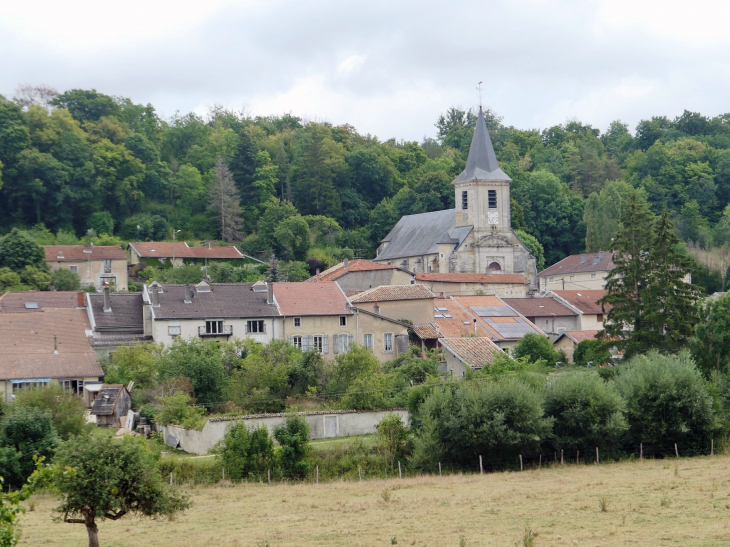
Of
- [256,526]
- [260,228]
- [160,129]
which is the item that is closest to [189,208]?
[260,228]

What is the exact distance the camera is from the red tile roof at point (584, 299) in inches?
2146

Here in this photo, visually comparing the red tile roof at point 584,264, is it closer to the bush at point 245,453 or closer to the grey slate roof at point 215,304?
the grey slate roof at point 215,304

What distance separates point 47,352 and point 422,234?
42.8 metres

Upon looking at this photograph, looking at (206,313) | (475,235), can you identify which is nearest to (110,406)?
(206,313)

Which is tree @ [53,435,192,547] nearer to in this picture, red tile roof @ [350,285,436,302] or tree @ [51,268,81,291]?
red tile roof @ [350,285,436,302]

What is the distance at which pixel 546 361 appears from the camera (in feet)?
142

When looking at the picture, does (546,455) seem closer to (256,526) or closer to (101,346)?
(256,526)

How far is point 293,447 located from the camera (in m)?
27.7

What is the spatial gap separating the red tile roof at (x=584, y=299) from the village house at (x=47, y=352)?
28111mm

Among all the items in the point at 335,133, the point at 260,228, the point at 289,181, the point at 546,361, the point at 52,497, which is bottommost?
the point at 52,497

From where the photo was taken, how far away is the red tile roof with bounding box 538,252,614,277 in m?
70.0

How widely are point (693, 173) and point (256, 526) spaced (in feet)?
274

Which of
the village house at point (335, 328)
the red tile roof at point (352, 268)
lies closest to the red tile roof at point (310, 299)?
the village house at point (335, 328)

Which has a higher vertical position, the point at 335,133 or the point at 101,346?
the point at 335,133
